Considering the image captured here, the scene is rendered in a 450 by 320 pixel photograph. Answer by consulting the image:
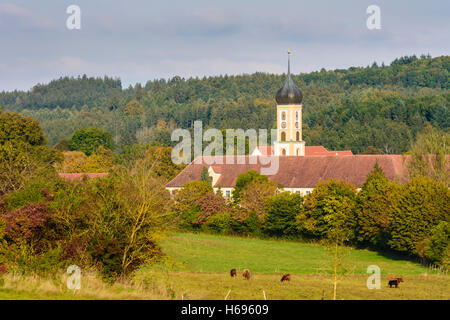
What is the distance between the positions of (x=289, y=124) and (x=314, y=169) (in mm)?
20433

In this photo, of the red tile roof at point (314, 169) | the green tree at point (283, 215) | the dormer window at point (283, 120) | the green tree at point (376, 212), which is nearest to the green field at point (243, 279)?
the green tree at point (376, 212)

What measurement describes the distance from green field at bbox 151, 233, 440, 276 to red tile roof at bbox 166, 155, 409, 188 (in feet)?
53.4

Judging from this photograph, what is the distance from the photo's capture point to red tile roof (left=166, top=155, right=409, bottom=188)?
74.1m

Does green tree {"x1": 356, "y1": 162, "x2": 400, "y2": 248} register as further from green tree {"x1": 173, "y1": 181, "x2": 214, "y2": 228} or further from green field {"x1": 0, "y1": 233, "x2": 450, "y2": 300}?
green tree {"x1": 173, "y1": 181, "x2": 214, "y2": 228}

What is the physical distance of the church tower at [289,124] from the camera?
95500 millimetres

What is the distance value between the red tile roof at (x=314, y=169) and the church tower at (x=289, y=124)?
567 inches

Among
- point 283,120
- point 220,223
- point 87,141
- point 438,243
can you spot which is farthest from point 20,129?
point 87,141
